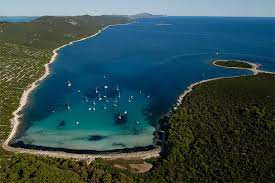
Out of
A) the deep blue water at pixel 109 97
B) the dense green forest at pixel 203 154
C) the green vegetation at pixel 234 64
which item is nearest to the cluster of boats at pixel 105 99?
the deep blue water at pixel 109 97

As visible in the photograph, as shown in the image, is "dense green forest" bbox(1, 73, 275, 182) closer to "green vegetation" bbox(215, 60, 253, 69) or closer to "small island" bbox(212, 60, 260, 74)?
"small island" bbox(212, 60, 260, 74)

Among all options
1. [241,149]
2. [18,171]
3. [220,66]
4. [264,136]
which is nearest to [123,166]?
[18,171]

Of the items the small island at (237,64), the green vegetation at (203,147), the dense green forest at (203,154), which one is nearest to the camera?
the dense green forest at (203,154)

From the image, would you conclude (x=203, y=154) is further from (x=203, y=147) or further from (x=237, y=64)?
(x=237, y=64)

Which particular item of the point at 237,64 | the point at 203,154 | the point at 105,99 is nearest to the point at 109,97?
the point at 105,99

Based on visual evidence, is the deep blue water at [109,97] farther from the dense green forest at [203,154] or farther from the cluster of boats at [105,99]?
the dense green forest at [203,154]

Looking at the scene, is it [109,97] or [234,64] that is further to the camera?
[234,64]

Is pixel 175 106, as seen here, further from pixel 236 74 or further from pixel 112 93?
pixel 236 74

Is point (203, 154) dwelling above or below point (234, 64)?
below

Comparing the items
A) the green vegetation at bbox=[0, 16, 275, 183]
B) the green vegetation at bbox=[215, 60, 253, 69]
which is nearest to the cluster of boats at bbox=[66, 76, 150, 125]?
the green vegetation at bbox=[0, 16, 275, 183]
